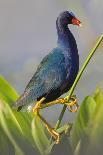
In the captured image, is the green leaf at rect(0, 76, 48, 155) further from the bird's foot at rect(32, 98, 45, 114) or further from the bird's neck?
the bird's neck

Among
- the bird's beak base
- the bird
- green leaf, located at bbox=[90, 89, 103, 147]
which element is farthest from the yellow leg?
the bird's beak base

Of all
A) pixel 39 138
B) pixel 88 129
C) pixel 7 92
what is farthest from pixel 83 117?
pixel 7 92

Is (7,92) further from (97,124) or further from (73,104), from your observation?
(97,124)

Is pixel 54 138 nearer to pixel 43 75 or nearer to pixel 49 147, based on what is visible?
pixel 49 147

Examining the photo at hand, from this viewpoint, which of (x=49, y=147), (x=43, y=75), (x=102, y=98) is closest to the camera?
(x=102, y=98)

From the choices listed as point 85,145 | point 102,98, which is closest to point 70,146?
point 85,145

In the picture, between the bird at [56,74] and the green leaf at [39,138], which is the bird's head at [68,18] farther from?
the green leaf at [39,138]
